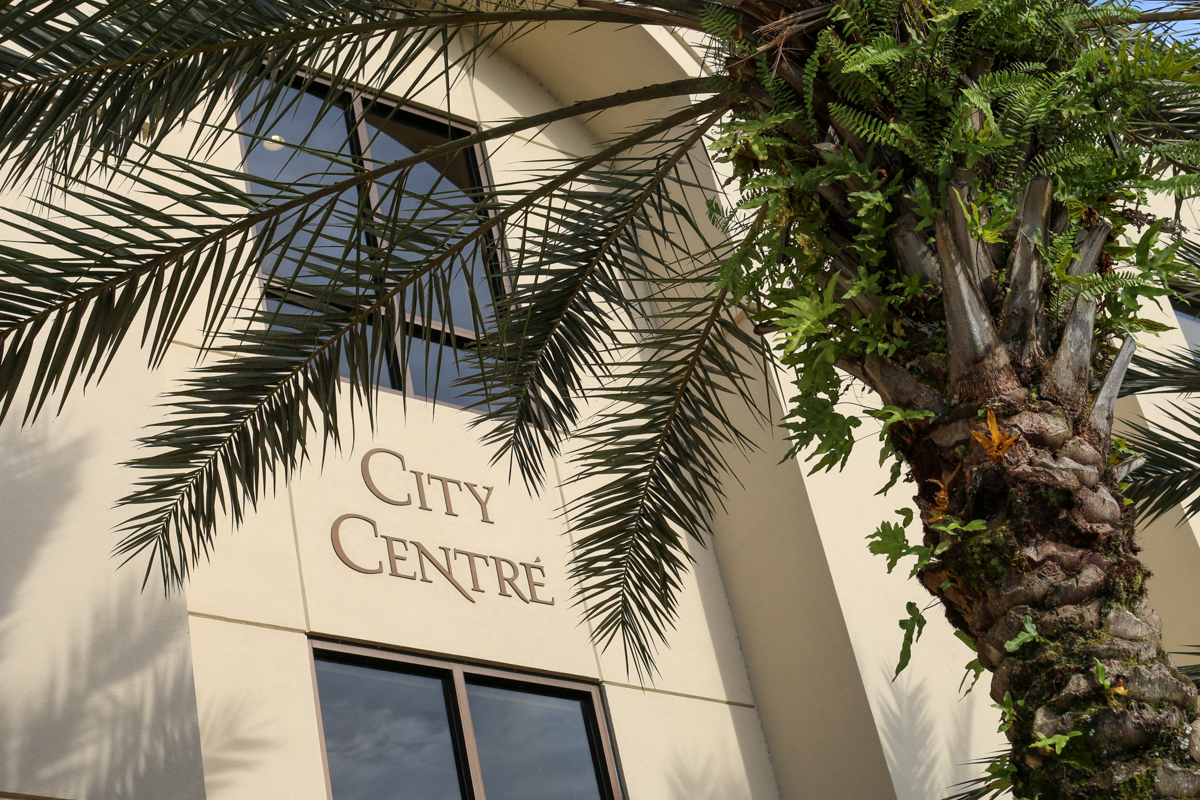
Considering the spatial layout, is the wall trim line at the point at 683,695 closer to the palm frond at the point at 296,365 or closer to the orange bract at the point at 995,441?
the palm frond at the point at 296,365

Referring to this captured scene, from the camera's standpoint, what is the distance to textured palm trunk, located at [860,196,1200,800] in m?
3.12

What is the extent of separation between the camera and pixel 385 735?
277 inches

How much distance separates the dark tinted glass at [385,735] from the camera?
6801 mm

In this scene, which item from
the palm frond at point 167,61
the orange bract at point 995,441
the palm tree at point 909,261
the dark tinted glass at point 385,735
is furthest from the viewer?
the dark tinted glass at point 385,735

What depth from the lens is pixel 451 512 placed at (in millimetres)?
8203

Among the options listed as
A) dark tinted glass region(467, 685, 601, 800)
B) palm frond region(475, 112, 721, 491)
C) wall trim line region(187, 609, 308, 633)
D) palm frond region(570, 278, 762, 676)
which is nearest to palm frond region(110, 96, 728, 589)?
palm frond region(475, 112, 721, 491)

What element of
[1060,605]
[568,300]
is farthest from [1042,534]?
[568,300]

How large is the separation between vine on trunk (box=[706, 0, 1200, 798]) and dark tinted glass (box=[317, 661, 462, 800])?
379 centimetres

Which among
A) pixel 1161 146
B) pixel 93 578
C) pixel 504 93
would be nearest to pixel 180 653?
pixel 93 578

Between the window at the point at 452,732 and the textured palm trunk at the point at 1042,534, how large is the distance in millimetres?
4162

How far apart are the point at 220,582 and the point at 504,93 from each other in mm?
6212

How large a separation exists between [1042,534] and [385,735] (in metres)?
4.68

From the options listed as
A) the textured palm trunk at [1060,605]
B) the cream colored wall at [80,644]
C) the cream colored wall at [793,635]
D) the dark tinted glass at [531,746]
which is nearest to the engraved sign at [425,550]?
the dark tinted glass at [531,746]

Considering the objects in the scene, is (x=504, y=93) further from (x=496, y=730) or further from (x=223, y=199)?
(x=223, y=199)
